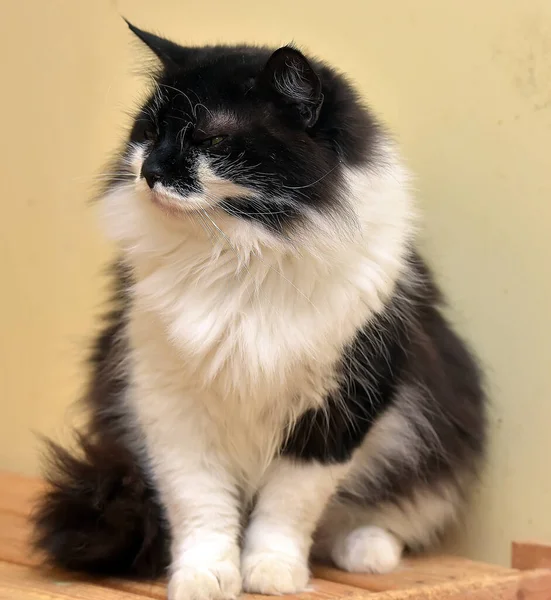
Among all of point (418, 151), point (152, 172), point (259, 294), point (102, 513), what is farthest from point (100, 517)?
point (418, 151)

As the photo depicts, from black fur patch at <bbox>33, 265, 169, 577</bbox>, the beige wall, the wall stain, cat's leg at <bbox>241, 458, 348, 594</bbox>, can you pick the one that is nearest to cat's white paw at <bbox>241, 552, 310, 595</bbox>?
cat's leg at <bbox>241, 458, 348, 594</bbox>

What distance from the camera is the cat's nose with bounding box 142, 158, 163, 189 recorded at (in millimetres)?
1135

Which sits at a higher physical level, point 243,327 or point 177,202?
point 177,202

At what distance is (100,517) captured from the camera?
46.4 inches

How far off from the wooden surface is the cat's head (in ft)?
1.81

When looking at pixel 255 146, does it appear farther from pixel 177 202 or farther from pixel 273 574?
pixel 273 574

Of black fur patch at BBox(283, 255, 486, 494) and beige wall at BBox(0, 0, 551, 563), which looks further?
beige wall at BBox(0, 0, 551, 563)

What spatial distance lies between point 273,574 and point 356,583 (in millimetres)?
189

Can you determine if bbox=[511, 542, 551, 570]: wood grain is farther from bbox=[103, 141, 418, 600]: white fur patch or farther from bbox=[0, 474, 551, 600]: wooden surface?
bbox=[103, 141, 418, 600]: white fur patch

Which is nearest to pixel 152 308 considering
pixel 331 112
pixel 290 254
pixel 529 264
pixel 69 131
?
pixel 290 254

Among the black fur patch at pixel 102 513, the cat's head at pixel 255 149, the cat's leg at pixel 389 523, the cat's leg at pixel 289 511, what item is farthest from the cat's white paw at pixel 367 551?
the cat's head at pixel 255 149

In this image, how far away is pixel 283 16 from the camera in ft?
5.70

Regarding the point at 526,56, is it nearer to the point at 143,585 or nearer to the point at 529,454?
the point at 529,454

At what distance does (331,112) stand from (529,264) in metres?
0.52
